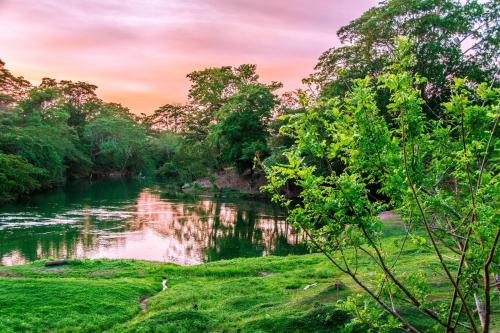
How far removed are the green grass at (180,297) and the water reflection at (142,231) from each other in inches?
188

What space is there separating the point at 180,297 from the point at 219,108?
51166 millimetres

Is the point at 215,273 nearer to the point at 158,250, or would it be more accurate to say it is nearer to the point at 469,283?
the point at 158,250

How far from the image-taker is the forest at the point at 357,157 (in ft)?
13.4

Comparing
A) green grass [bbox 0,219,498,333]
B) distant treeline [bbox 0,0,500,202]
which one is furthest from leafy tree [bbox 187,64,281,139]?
green grass [bbox 0,219,498,333]

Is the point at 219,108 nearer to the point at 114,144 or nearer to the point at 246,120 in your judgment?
the point at 246,120

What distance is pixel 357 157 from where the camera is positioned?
4.28m

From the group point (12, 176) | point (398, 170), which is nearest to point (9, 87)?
point (12, 176)

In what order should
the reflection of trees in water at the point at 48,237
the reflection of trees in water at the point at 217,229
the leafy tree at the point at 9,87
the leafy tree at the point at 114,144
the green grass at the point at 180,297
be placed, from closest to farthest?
the green grass at the point at 180,297 → the reflection of trees in water at the point at 48,237 → the reflection of trees in water at the point at 217,229 → the leafy tree at the point at 9,87 → the leafy tree at the point at 114,144

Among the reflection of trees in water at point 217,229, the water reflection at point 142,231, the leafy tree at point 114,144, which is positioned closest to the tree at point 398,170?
the water reflection at point 142,231

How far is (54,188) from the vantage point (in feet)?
171

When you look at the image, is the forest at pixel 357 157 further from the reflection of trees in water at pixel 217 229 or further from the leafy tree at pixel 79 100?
the reflection of trees in water at pixel 217 229

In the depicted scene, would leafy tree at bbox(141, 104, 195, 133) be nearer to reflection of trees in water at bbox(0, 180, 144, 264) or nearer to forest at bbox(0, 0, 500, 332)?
forest at bbox(0, 0, 500, 332)

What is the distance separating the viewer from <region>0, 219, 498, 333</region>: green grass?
9403 mm

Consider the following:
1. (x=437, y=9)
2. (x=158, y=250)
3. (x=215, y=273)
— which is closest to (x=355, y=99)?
(x=215, y=273)
